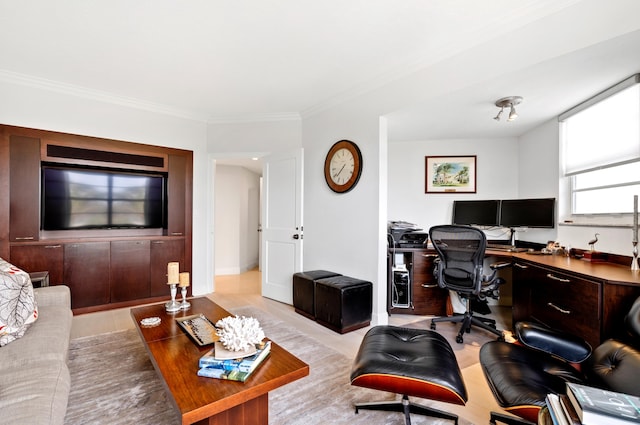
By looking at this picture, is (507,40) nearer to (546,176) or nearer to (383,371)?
(546,176)

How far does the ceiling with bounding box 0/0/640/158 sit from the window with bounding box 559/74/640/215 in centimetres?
18

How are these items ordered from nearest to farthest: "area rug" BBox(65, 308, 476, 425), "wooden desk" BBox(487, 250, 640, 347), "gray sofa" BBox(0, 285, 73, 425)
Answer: "gray sofa" BBox(0, 285, 73, 425) → "area rug" BBox(65, 308, 476, 425) → "wooden desk" BBox(487, 250, 640, 347)

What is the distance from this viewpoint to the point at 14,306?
1.71 m

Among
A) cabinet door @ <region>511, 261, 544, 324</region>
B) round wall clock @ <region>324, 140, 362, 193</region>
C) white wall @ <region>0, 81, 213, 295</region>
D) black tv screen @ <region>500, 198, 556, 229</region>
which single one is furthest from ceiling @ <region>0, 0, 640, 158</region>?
cabinet door @ <region>511, 261, 544, 324</region>

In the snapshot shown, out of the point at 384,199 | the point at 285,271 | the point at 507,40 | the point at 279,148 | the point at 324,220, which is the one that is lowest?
the point at 285,271

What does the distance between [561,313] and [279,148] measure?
11.4 ft

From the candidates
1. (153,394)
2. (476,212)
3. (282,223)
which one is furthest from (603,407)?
(282,223)

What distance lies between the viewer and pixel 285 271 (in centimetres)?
406

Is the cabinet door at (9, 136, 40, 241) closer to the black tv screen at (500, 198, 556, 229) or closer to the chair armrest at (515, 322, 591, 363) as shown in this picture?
the chair armrest at (515, 322, 591, 363)

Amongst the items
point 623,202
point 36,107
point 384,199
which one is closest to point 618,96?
point 623,202

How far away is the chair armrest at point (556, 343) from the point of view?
1.48 metres

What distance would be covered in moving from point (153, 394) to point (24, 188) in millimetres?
2794

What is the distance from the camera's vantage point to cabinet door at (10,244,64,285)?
3.10 m

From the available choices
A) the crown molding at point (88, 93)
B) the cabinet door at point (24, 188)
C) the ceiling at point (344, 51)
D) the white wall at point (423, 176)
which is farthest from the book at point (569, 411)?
the crown molding at point (88, 93)
